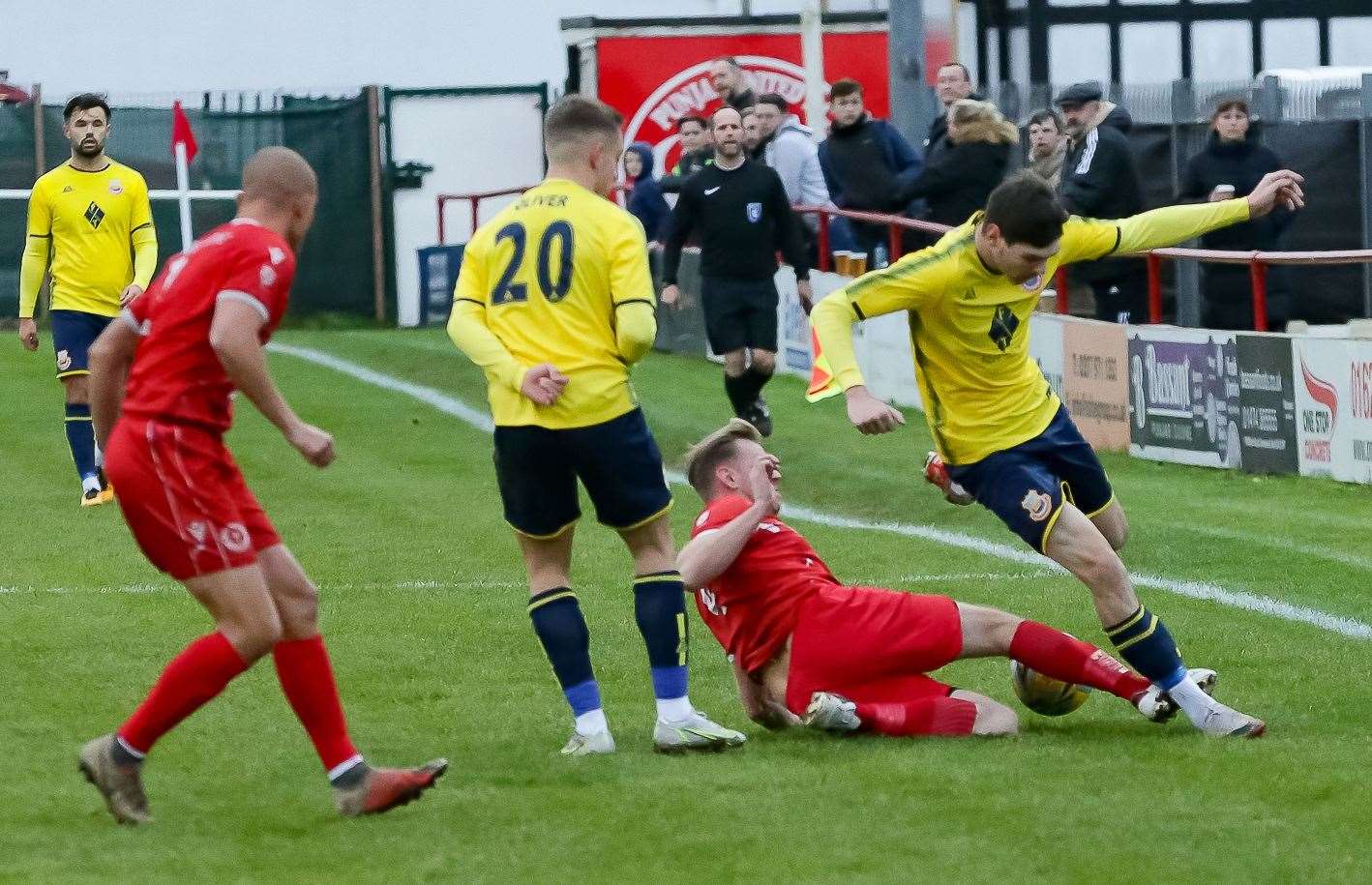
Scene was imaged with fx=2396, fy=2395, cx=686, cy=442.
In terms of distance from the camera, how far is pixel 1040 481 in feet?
24.5

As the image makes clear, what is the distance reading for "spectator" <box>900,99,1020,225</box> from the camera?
15.8m

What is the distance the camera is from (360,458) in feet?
52.1

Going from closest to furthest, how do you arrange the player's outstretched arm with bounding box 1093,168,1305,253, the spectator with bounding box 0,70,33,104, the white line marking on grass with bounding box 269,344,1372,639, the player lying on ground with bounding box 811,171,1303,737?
the player lying on ground with bounding box 811,171,1303,737 → the player's outstretched arm with bounding box 1093,168,1305,253 → the white line marking on grass with bounding box 269,344,1372,639 → the spectator with bounding box 0,70,33,104

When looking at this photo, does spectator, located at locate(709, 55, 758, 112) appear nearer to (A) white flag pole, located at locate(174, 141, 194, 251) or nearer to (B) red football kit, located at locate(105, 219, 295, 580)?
(A) white flag pole, located at locate(174, 141, 194, 251)

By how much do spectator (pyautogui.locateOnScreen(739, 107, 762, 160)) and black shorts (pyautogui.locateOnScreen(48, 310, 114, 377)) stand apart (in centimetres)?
582

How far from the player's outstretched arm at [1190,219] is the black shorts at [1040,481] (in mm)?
613

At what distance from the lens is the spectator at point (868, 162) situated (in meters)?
17.8

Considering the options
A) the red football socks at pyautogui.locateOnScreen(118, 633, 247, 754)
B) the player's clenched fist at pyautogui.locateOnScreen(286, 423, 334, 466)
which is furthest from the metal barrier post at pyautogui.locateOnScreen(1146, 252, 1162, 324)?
the red football socks at pyautogui.locateOnScreen(118, 633, 247, 754)

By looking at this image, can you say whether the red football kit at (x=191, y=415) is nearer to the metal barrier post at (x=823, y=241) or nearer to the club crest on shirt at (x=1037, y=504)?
the club crest on shirt at (x=1037, y=504)

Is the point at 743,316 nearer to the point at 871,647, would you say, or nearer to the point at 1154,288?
the point at 1154,288

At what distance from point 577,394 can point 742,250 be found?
29.7 ft

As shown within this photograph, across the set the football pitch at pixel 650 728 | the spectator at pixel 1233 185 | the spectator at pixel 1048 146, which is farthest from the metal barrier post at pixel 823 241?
the football pitch at pixel 650 728

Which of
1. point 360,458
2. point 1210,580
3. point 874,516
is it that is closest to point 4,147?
point 360,458

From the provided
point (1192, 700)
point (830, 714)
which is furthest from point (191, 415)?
point (1192, 700)
